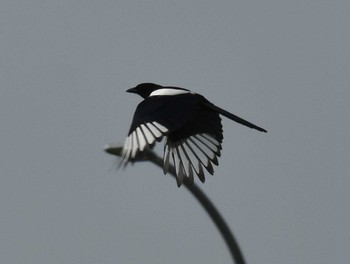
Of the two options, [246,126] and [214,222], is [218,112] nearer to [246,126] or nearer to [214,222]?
[246,126]

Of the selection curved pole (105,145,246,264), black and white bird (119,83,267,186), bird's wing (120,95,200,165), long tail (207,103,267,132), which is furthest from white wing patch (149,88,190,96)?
curved pole (105,145,246,264)

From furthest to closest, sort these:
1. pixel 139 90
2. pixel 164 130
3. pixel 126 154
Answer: pixel 139 90 → pixel 164 130 → pixel 126 154

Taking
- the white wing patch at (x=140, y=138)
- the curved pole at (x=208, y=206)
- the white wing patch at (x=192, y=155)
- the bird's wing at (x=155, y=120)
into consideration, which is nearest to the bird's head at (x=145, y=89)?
the bird's wing at (x=155, y=120)

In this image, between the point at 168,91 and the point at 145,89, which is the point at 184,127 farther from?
the point at 145,89

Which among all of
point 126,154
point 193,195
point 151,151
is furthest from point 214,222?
point 126,154

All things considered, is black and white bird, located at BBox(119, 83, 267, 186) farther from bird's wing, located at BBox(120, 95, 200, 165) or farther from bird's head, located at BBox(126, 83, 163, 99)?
bird's head, located at BBox(126, 83, 163, 99)
